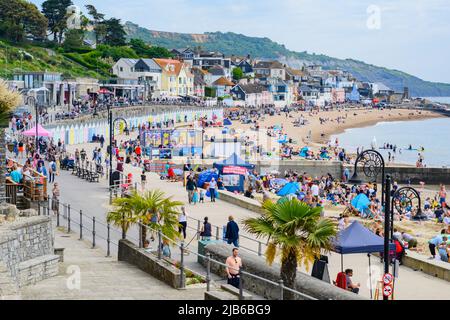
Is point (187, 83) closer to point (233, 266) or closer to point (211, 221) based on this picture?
point (211, 221)

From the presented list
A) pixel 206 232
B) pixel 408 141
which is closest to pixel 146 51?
pixel 408 141

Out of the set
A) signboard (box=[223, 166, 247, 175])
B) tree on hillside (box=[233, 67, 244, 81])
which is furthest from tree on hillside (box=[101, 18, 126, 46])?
signboard (box=[223, 166, 247, 175])

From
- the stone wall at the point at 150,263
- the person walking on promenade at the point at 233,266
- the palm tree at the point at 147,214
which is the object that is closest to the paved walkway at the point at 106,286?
the stone wall at the point at 150,263

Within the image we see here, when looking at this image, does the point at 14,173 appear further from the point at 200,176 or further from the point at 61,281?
the point at 200,176

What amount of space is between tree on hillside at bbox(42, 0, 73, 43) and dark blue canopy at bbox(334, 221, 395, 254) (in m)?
115

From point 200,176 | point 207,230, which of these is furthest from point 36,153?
point 207,230

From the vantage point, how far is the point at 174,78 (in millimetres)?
126438

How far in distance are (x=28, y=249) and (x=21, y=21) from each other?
107925 mm

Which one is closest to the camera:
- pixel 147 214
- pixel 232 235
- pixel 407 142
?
pixel 147 214

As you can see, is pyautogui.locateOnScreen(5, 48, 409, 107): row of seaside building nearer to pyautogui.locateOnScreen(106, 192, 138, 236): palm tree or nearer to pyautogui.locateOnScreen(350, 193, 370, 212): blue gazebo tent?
pyautogui.locateOnScreen(350, 193, 370, 212): blue gazebo tent

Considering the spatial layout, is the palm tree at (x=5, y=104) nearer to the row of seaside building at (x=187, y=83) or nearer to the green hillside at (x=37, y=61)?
the row of seaside building at (x=187, y=83)

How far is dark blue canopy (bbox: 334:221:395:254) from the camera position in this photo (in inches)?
550

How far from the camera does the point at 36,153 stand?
33688 mm

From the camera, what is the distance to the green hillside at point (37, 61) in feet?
312
